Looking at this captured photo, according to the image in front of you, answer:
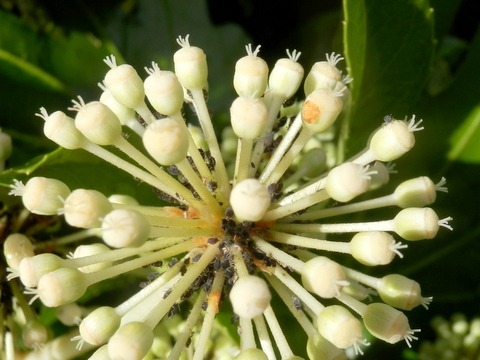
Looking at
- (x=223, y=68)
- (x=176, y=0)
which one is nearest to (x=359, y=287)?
(x=223, y=68)

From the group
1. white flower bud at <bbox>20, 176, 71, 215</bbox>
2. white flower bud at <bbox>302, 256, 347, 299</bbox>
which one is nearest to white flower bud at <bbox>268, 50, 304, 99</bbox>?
white flower bud at <bbox>302, 256, 347, 299</bbox>

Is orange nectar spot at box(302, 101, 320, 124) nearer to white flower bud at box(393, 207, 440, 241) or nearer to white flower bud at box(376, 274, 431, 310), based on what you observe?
white flower bud at box(393, 207, 440, 241)

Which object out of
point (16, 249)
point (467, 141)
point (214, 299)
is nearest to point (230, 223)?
point (214, 299)

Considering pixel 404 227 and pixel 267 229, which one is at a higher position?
pixel 267 229

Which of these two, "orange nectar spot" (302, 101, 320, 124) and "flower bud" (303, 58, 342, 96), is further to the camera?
"flower bud" (303, 58, 342, 96)

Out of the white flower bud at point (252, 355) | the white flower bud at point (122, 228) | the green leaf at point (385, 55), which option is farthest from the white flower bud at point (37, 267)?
the green leaf at point (385, 55)

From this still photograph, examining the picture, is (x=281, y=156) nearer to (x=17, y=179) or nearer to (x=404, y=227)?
(x=404, y=227)

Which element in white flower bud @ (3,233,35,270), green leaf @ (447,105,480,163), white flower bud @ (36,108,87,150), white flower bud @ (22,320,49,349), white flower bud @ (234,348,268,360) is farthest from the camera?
green leaf @ (447,105,480,163)

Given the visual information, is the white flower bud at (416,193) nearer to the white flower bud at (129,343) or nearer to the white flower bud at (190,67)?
the white flower bud at (190,67)
